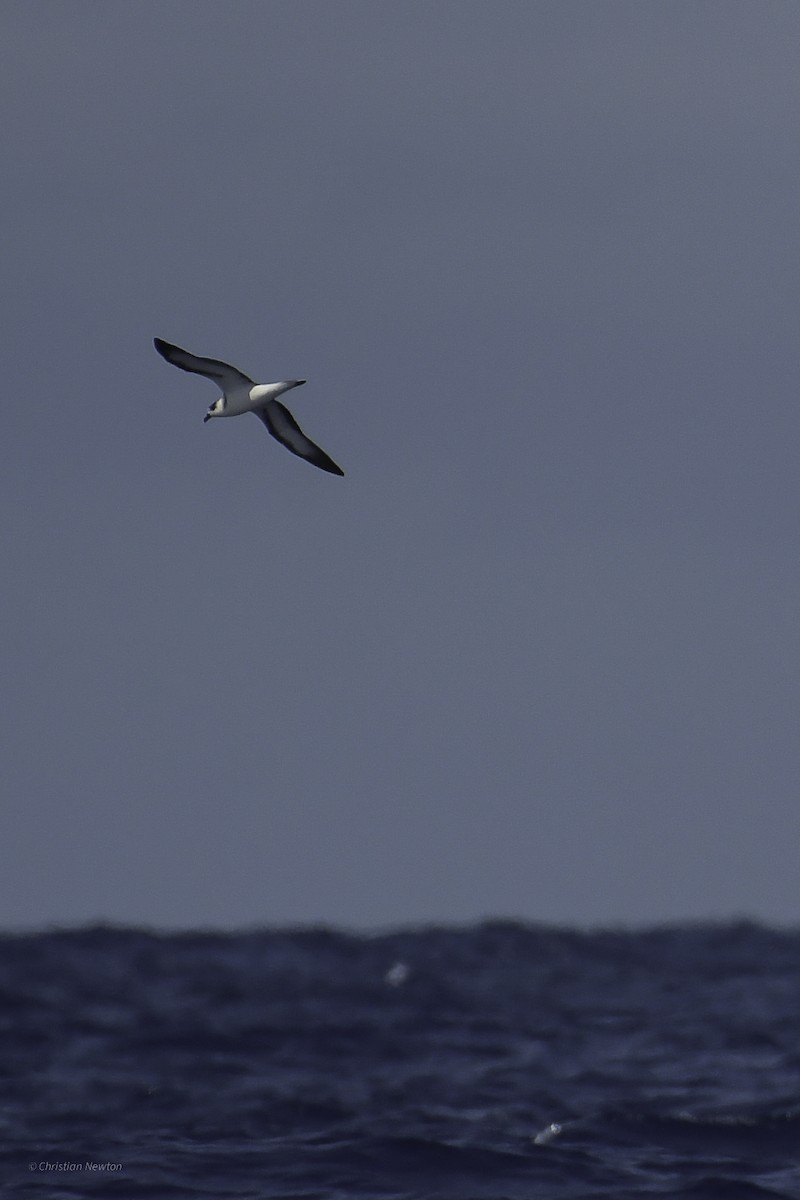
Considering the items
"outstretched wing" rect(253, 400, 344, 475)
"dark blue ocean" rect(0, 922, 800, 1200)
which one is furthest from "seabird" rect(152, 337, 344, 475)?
"dark blue ocean" rect(0, 922, 800, 1200)

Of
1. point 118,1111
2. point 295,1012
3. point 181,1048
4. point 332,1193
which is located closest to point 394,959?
point 295,1012

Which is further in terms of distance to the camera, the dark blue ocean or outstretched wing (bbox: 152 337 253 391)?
the dark blue ocean

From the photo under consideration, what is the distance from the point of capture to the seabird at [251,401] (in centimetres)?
2197

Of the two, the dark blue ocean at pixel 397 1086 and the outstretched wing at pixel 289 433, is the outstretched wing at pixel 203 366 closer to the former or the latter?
the outstretched wing at pixel 289 433

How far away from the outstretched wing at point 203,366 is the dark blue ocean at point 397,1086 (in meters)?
9.44

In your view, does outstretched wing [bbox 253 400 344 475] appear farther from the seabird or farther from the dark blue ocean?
the dark blue ocean

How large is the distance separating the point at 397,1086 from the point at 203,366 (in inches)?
522

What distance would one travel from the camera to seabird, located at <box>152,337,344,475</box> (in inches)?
865

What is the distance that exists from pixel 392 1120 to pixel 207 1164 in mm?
3739

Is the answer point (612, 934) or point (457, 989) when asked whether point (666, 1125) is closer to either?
point (457, 989)

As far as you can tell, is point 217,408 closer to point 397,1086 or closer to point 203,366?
point 203,366

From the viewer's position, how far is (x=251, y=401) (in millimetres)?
22219

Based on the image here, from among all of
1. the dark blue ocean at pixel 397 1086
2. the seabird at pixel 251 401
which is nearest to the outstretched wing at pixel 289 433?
the seabird at pixel 251 401

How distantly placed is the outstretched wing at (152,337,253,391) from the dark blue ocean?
9.44 m
